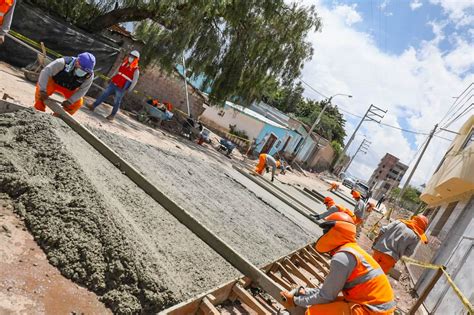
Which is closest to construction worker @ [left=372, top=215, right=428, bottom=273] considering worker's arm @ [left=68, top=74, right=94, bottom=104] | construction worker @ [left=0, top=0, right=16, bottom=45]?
worker's arm @ [left=68, top=74, right=94, bottom=104]

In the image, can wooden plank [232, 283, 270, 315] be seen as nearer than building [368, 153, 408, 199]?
Yes

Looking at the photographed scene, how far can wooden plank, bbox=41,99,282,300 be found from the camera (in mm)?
3449

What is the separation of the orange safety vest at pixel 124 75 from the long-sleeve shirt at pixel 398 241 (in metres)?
6.52

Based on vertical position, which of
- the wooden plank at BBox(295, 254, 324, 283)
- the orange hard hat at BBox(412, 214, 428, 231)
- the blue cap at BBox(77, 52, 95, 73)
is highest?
the orange hard hat at BBox(412, 214, 428, 231)

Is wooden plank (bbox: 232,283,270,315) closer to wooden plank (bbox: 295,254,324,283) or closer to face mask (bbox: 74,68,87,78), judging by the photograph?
wooden plank (bbox: 295,254,324,283)

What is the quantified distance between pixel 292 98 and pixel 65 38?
41028 mm

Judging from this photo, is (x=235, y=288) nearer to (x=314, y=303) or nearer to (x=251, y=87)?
(x=314, y=303)

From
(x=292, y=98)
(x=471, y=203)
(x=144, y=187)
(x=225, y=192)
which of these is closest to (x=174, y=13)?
(x=225, y=192)

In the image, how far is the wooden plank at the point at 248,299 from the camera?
10.1 ft

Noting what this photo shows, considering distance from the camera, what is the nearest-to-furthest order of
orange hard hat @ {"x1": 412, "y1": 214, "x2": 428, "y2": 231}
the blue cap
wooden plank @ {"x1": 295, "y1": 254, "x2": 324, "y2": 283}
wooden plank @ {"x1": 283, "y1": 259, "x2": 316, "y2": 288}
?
wooden plank @ {"x1": 283, "y1": 259, "x2": 316, "y2": 288}
the blue cap
wooden plank @ {"x1": 295, "y1": 254, "x2": 324, "y2": 283}
orange hard hat @ {"x1": 412, "y1": 214, "x2": 428, "y2": 231}

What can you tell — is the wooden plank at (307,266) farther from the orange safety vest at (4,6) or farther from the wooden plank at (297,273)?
the orange safety vest at (4,6)

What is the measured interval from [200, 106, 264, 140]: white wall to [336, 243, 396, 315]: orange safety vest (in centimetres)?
2179

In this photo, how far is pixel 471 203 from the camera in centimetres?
876

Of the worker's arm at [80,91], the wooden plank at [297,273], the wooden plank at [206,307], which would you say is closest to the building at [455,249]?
the wooden plank at [297,273]
